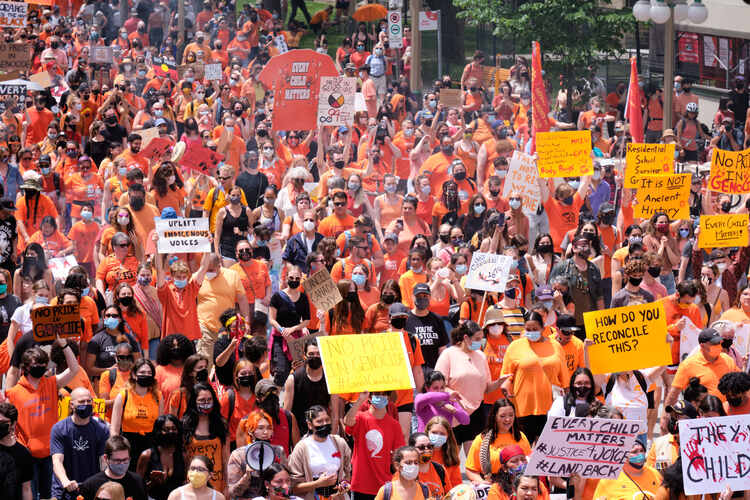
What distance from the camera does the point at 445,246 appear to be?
Answer: 49.1 feet

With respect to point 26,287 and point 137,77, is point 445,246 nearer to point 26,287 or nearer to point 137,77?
point 26,287

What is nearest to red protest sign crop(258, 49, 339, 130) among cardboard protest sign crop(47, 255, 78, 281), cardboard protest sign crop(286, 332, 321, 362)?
cardboard protest sign crop(47, 255, 78, 281)

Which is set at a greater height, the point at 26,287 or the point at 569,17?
the point at 569,17

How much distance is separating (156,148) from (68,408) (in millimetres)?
6908

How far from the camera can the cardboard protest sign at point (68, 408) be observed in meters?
10.8

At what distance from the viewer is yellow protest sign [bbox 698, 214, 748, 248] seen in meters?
14.2

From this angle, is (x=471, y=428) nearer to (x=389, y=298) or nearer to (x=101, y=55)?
(x=389, y=298)

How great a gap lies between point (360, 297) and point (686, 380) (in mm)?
3021

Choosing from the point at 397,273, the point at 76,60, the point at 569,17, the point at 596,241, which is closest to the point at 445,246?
the point at 397,273

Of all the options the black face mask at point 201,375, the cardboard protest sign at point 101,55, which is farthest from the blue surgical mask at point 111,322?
the cardboard protest sign at point 101,55

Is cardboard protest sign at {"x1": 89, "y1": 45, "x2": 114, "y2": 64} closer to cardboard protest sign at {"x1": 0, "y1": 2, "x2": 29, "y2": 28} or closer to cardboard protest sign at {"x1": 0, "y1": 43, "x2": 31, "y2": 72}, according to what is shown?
cardboard protest sign at {"x1": 0, "y1": 2, "x2": 29, "y2": 28}

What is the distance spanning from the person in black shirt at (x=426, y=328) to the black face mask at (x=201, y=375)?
2.11 metres

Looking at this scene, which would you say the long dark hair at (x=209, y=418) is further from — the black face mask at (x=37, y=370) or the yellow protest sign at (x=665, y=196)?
the yellow protest sign at (x=665, y=196)

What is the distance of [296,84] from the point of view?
66.0 feet
